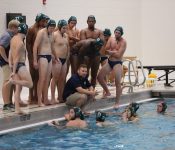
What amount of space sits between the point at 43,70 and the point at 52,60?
52cm

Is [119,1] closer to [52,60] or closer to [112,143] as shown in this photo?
[52,60]

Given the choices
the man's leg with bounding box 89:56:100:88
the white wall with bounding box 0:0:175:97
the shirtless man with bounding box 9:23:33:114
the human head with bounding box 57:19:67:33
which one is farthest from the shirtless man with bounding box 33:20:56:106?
the white wall with bounding box 0:0:175:97

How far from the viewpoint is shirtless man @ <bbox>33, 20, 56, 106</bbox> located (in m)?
8.94

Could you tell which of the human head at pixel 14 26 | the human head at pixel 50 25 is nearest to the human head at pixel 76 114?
the human head at pixel 50 25

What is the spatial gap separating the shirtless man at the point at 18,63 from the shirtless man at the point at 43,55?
2.63 feet

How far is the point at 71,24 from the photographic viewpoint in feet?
34.2

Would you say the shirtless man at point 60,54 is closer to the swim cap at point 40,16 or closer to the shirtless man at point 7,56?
the swim cap at point 40,16

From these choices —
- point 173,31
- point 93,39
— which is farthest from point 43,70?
point 173,31

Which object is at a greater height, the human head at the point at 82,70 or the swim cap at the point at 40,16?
the swim cap at the point at 40,16

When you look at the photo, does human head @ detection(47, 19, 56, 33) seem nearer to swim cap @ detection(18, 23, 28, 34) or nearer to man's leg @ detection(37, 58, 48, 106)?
man's leg @ detection(37, 58, 48, 106)

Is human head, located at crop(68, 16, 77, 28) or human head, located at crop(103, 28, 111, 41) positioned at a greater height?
human head, located at crop(68, 16, 77, 28)

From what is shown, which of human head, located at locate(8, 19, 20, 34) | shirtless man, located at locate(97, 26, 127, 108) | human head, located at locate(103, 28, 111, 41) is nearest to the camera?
human head, located at locate(8, 19, 20, 34)

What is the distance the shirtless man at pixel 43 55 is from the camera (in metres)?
8.94

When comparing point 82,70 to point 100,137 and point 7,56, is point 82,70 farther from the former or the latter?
point 100,137
